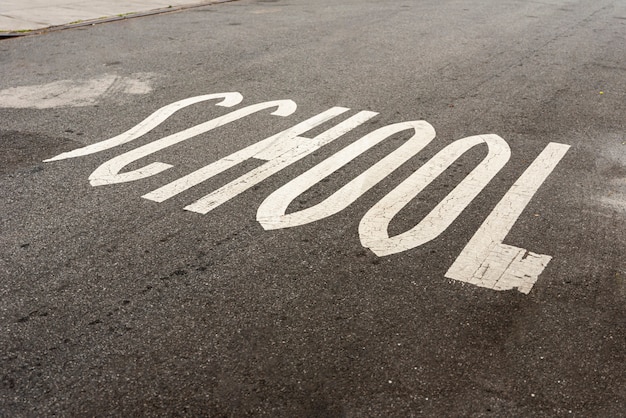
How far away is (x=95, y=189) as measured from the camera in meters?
5.82

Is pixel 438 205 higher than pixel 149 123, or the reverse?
pixel 149 123

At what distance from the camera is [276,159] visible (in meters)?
6.48

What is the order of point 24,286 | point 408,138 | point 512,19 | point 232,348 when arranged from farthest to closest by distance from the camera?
point 512,19, point 408,138, point 24,286, point 232,348

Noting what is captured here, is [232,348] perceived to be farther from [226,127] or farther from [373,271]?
[226,127]

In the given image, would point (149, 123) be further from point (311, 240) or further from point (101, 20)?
point (101, 20)

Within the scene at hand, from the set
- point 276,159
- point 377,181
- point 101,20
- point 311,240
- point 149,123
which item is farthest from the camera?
point 101,20

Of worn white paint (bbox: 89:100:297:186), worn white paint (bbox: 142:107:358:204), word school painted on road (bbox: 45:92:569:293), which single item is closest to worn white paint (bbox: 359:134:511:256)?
word school painted on road (bbox: 45:92:569:293)

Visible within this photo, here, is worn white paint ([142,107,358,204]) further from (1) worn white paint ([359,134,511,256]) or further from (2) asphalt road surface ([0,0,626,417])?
(1) worn white paint ([359,134,511,256])

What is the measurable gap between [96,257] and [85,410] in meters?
1.54

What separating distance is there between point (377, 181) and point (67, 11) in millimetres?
10290

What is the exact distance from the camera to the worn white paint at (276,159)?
18.3ft

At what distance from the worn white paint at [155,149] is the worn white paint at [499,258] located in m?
2.77

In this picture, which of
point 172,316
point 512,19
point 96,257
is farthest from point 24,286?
point 512,19

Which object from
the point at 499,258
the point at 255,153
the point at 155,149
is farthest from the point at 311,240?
the point at 155,149
